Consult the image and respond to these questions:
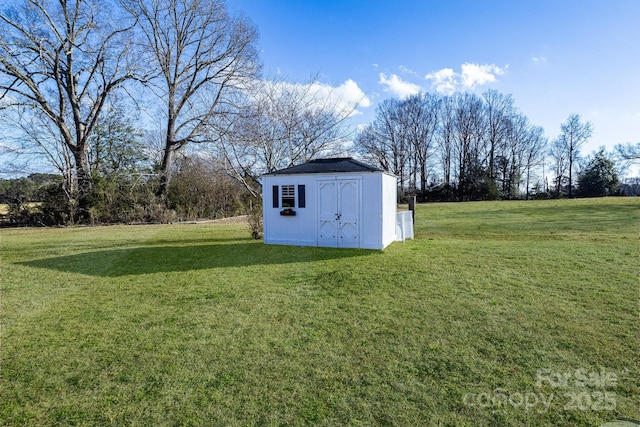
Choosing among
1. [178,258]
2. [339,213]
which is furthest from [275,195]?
[178,258]

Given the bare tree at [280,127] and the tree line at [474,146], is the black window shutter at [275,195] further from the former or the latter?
the tree line at [474,146]

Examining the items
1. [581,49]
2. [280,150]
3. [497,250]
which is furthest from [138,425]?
[280,150]

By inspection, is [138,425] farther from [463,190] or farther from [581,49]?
[463,190]

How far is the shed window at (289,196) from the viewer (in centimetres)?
890

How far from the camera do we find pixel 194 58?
1812cm

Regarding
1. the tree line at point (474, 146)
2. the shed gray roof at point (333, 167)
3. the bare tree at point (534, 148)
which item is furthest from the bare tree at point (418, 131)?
the shed gray roof at point (333, 167)

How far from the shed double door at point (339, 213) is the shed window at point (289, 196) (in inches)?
31.3

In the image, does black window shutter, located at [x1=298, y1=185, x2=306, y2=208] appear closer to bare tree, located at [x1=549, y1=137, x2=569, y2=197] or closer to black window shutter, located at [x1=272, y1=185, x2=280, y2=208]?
black window shutter, located at [x1=272, y1=185, x2=280, y2=208]

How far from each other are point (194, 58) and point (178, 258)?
1500 centimetres

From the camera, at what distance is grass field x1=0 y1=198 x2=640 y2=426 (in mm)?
2324

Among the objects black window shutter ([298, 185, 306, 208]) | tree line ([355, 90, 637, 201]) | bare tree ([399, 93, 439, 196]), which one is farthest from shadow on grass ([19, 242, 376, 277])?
bare tree ([399, 93, 439, 196])

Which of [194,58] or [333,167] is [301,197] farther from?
[194,58]

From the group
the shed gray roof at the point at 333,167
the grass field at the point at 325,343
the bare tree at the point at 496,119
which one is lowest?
the grass field at the point at 325,343

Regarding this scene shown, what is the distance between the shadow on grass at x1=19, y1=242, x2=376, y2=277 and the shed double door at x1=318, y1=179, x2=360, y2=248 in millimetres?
384
